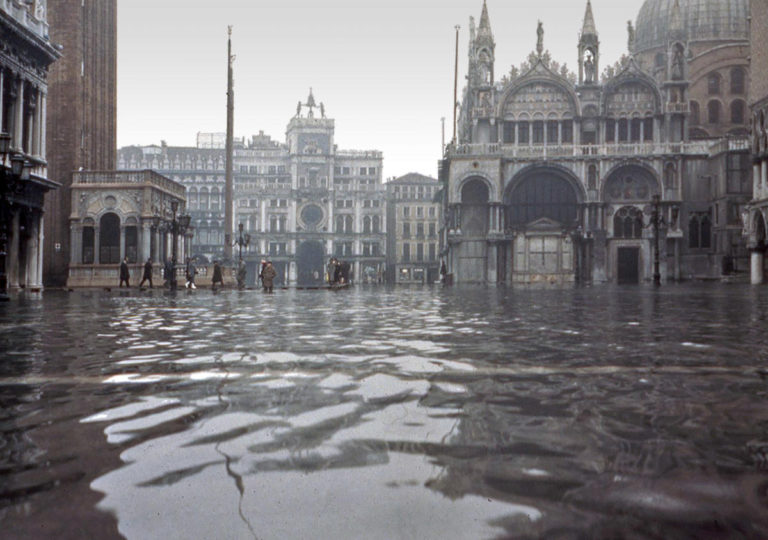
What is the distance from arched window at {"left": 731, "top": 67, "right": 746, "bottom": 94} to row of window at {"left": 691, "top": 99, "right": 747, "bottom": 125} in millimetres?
835

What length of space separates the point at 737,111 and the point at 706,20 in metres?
8.22

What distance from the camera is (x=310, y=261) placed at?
8238 cm

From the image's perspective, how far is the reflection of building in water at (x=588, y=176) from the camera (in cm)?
4584

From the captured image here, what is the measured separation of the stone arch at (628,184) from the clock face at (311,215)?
4330 centimetres

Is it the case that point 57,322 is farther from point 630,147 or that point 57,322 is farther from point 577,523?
point 630,147

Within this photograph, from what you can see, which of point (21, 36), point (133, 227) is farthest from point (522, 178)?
point (21, 36)

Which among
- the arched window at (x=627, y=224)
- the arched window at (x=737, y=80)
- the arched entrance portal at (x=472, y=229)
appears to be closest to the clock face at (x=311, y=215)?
the arched entrance portal at (x=472, y=229)

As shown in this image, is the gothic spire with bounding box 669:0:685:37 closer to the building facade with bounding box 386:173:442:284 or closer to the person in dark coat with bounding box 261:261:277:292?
the person in dark coat with bounding box 261:261:277:292

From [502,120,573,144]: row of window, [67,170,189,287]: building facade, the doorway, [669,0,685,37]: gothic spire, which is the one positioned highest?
[669,0,685,37]: gothic spire

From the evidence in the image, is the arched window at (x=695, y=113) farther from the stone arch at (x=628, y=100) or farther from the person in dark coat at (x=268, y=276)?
the person in dark coat at (x=268, y=276)

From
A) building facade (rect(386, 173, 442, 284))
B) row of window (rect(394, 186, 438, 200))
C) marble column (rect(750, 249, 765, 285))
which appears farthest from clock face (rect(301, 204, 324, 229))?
marble column (rect(750, 249, 765, 285))

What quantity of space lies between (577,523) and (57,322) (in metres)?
8.51

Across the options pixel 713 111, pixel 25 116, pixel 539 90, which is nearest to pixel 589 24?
pixel 539 90

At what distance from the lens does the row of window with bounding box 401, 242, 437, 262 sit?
8325 centimetres
